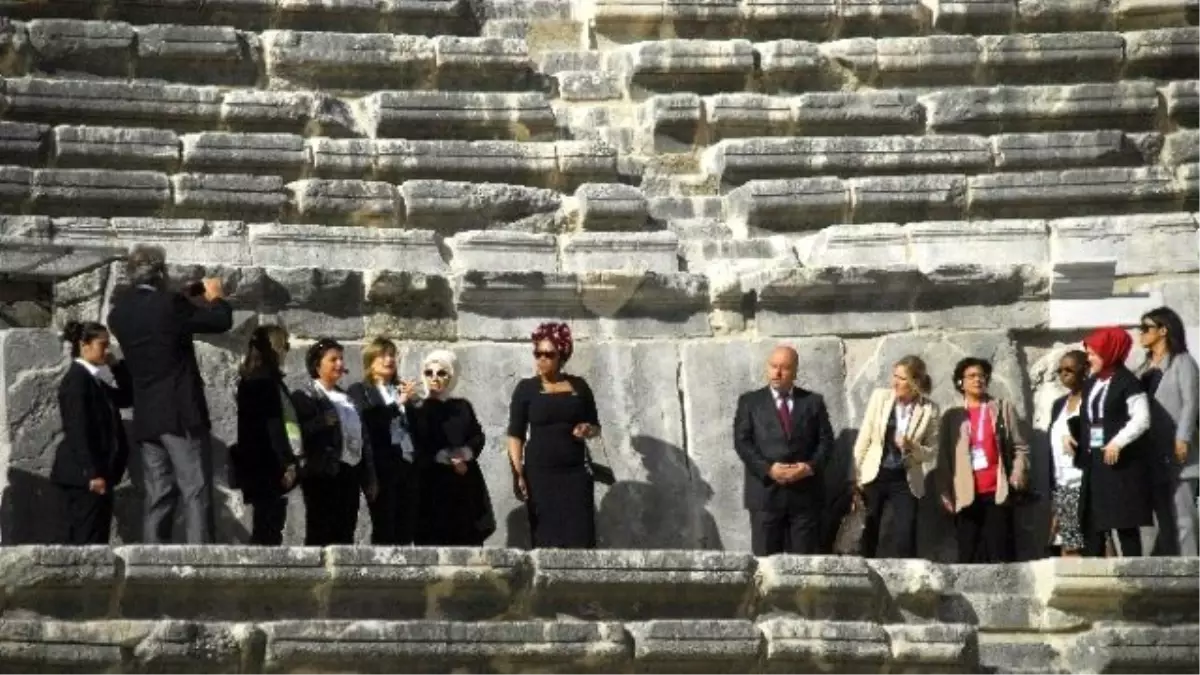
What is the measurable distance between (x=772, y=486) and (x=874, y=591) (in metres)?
1.41

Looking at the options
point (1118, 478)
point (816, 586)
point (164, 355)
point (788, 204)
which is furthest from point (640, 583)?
point (788, 204)

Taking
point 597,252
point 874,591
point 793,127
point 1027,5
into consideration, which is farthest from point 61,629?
point 1027,5

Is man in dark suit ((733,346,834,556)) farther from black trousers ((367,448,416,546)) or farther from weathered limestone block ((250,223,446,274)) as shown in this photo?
weathered limestone block ((250,223,446,274))

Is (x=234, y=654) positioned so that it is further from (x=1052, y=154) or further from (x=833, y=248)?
(x=1052, y=154)

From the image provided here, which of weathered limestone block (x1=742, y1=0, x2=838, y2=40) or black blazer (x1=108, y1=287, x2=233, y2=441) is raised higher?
weathered limestone block (x1=742, y1=0, x2=838, y2=40)

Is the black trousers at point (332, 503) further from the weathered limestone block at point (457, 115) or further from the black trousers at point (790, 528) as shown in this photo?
the weathered limestone block at point (457, 115)

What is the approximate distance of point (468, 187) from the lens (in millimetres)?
24031

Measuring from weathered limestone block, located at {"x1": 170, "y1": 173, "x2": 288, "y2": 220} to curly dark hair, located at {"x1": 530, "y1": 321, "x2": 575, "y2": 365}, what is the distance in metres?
2.62

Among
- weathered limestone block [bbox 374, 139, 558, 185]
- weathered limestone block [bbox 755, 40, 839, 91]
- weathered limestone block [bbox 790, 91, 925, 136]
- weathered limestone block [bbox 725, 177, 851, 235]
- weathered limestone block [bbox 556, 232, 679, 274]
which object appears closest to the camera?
weathered limestone block [bbox 556, 232, 679, 274]

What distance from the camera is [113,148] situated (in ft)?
77.8

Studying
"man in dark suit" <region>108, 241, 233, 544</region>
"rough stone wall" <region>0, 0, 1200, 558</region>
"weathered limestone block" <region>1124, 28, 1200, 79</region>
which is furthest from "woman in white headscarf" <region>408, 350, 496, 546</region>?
"weathered limestone block" <region>1124, 28, 1200, 79</region>

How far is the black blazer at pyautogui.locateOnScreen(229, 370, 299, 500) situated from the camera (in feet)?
68.2

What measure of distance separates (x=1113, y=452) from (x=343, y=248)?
4690mm

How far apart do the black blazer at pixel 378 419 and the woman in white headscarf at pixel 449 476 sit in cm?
10
